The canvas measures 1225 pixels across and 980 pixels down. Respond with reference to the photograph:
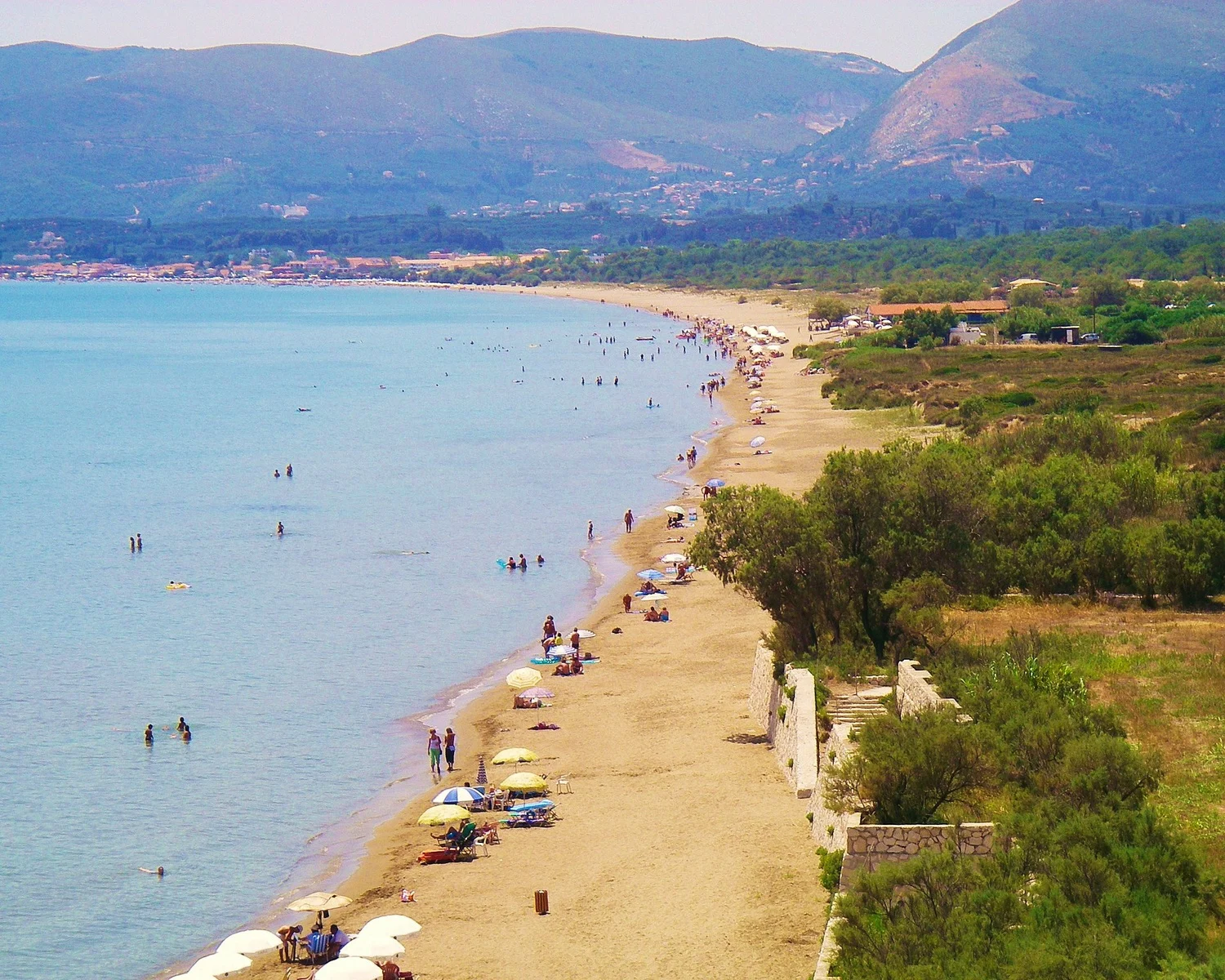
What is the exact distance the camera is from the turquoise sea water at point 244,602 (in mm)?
28125

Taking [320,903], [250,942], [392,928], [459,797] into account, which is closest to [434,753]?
[459,797]

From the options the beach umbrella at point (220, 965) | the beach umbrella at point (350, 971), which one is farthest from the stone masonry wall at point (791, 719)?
the beach umbrella at point (220, 965)

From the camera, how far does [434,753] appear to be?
3170 cm

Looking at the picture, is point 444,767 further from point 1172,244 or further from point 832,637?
point 1172,244

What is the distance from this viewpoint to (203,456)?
85.3m

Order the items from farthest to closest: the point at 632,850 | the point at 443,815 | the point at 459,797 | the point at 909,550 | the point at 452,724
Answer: the point at 452,724 → the point at 909,550 → the point at 459,797 → the point at 443,815 → the point at 632,850

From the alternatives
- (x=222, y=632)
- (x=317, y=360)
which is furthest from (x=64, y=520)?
(x=317, y=360)

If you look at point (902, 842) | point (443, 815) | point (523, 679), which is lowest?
point (443, 815)

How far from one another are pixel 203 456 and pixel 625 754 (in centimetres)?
5795

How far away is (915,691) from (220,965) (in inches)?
426

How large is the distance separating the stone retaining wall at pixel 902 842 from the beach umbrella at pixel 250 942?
791 centimetres

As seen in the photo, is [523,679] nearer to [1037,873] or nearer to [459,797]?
[459,797]

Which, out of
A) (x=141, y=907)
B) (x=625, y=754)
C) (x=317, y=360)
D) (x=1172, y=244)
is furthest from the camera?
(x=1172, y=244)

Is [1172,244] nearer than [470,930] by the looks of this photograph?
No
